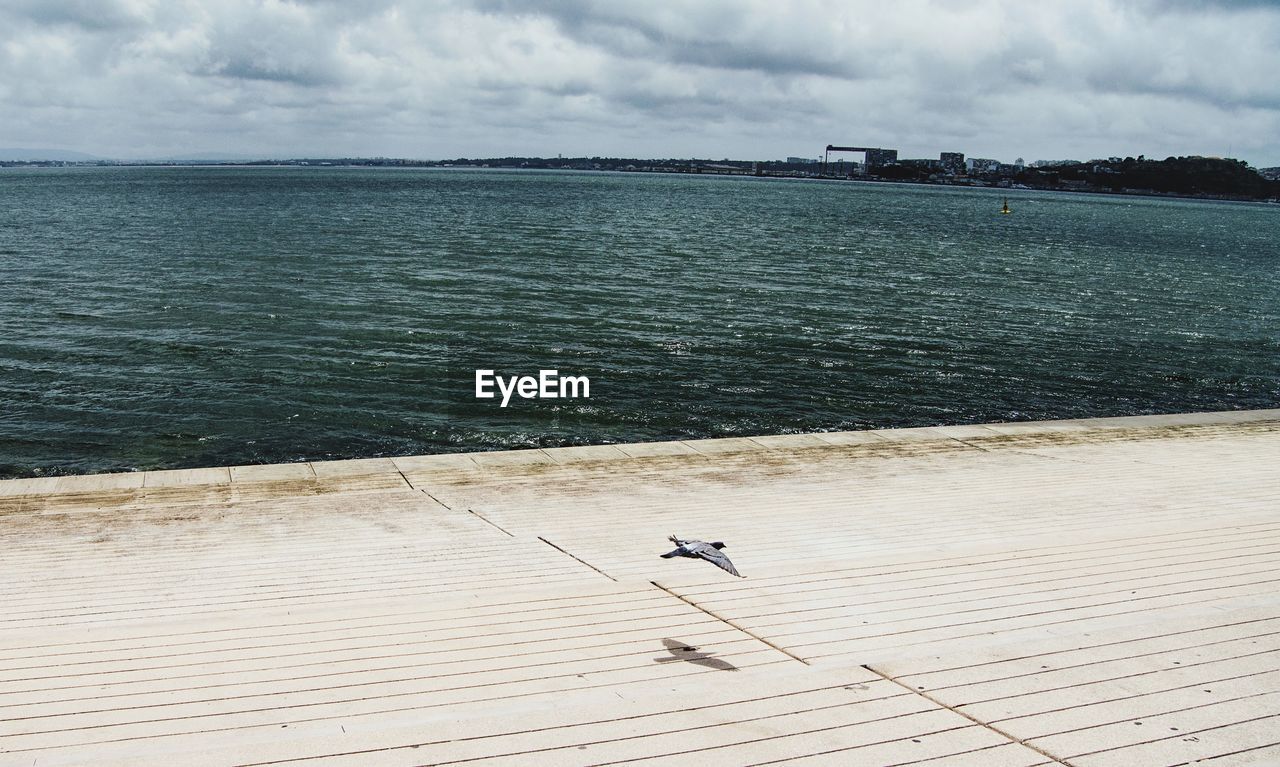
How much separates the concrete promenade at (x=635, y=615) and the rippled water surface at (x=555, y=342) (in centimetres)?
643

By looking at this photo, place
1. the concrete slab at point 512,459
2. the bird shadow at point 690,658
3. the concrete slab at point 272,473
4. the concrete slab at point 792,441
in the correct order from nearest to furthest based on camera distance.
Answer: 1. the bird shadow at point 690,658
2. the concrete slab at point 272,473
3. the concrete slab at point 512,459
4. the concrete slab at point 792,441

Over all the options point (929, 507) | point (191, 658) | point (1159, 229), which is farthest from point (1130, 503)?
point (1159, 229)

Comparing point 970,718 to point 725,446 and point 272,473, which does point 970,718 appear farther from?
point 272,473

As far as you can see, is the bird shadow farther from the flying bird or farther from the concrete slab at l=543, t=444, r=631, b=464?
the concrete slab at l=543, t=444, r=631, b=464

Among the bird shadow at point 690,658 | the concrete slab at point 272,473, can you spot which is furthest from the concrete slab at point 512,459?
the bird shadow at point 690,658

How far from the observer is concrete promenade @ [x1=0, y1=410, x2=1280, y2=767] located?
6.52m

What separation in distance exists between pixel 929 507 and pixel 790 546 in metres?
2.74

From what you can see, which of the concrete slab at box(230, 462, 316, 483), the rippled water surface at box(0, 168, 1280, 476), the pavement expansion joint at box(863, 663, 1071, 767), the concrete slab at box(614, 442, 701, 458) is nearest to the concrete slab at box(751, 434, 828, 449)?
the concrete slab at box(614, 442, 701, 458)

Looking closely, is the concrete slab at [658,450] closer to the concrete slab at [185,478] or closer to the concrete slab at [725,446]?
the concrete slab at [725,446]

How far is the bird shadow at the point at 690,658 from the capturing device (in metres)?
7.66

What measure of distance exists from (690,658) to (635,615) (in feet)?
3.47

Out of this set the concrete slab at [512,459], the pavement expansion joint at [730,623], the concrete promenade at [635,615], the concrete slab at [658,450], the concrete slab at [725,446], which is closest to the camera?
the concrete promenade at [635,615]

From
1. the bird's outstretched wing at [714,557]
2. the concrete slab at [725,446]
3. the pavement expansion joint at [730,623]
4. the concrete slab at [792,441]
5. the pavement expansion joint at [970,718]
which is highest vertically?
the bird's outstretched wing at [714,557]

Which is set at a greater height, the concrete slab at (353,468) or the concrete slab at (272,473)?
the concrete slab at (353,468)
